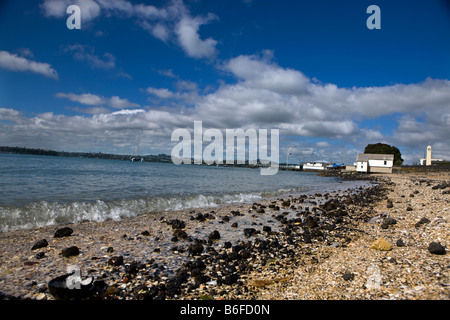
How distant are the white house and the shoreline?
8013 centimetres

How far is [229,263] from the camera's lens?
6613 mm

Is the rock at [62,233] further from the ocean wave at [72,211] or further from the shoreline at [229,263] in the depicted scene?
the ocean wave at [72,211]

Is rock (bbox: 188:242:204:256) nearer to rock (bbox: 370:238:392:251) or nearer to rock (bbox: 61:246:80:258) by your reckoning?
rock (bbox: 61:246:80:258)

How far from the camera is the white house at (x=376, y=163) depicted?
7775 cm

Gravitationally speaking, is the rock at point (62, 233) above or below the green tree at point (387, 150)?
below

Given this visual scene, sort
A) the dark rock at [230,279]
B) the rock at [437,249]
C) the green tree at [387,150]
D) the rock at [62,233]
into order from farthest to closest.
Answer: the green tree at [387,150] → the rock at [62,233] → the rock at [437,249] → the dark rock at [230,279]

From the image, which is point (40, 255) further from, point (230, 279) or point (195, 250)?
point (230, 279)

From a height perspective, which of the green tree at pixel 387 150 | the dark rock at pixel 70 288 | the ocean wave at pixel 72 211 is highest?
the green tree at pixel 387 150

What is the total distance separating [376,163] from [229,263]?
90434mm

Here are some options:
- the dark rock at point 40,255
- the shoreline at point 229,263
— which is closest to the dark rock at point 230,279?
the shoreline at point 229,263

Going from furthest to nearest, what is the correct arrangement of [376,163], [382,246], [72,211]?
1. [376,163]
2. [72,211]
3. [382,246]

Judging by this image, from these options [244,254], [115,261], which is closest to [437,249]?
[244,254]

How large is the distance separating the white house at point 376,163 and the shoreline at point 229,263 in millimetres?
80129
